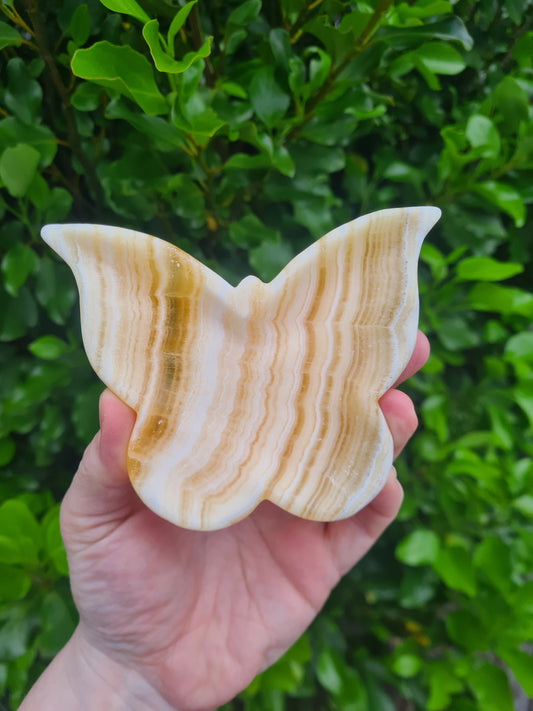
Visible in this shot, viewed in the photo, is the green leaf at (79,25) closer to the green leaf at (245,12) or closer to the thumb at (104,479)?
the green leaf at (245,12)

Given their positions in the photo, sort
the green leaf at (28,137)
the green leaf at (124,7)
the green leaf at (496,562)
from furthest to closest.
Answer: the green leaf at (496,562) → the green leaf at (28,137) → the green leaf at (124,7)

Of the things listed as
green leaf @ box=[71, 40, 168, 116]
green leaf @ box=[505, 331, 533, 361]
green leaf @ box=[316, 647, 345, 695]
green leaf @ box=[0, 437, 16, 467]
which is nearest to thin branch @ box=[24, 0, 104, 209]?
green leaf @ box=[71, 40, 168, 116]

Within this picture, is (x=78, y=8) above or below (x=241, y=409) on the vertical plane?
above

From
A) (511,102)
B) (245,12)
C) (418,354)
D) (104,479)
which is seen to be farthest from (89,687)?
(511,102)

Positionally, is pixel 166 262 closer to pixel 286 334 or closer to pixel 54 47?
pixel 286 334

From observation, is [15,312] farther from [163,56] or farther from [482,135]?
[482,135]

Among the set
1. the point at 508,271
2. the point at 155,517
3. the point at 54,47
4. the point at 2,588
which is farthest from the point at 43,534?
the point at 508,271

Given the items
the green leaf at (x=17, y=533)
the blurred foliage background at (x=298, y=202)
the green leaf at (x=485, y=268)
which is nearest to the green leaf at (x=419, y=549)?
the blurred foliage background at (x=298, y=202)
